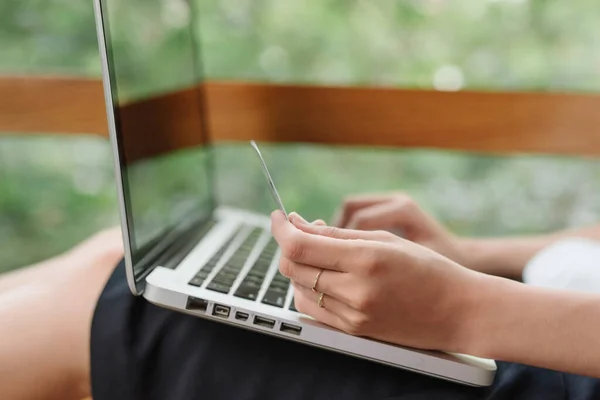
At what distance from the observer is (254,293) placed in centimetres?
59

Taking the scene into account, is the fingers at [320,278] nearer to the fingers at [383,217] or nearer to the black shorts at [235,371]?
the black shorts at [235,371]

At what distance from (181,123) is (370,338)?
564mm

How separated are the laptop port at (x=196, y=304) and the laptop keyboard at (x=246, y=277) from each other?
3 centimetres

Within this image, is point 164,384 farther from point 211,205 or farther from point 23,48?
point 23,48

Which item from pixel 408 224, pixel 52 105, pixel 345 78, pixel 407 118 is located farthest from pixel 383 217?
pixel 52 105

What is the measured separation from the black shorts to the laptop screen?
69mm

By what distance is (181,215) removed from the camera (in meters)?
0.84

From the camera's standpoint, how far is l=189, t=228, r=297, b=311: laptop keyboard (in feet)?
1.92

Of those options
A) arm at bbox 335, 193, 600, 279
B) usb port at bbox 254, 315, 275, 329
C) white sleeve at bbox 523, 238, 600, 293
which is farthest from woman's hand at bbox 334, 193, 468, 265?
usb port at bbox 254, 315, 275, 329

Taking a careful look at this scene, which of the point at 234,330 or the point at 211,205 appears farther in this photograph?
the point at 211,205

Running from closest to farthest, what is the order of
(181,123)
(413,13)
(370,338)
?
1. (370,338)
2. (181,123)
3. (413,13)

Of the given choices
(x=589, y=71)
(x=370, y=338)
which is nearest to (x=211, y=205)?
(x=370, y=338)

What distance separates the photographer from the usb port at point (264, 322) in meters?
0.55

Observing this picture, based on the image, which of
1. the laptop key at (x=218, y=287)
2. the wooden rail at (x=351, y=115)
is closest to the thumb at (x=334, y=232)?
the laptop key at (x=218, y=287)
